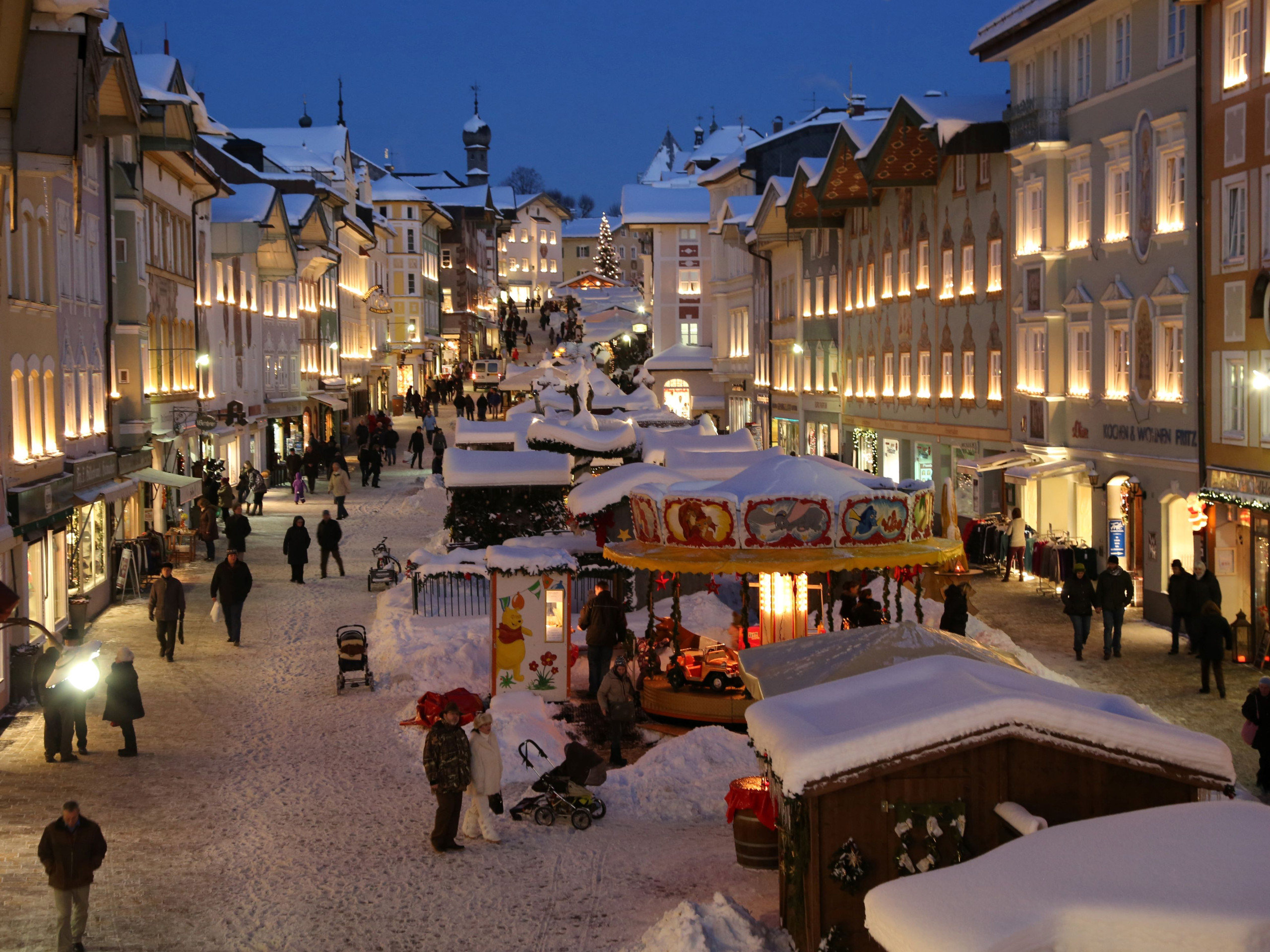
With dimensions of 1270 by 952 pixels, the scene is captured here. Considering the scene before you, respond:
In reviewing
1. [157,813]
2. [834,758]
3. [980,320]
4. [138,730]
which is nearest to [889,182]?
[980,320]

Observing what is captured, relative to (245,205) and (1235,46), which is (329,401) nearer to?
(245,205)

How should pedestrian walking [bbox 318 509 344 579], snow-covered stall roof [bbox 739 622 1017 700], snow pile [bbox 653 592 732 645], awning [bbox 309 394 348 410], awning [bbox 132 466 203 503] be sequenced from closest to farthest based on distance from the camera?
snow-covered stall roof [bbox 739 622 1017 700], snow pile [bbox 653 592 732 645], pedestrian walking [bbox 318 509 344 579], awning [bbox 132 466 203 503], awning [bbox 309 394 348 410]

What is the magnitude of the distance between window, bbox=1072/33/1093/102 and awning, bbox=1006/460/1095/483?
21.4 feet

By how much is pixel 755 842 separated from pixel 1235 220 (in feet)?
47.8

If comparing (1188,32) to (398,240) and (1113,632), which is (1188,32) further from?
(398,240)

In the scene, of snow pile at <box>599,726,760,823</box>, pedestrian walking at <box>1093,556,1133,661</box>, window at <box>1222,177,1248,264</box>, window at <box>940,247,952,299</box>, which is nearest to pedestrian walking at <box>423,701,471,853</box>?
snow pile at <box>599,726,760,823</box>

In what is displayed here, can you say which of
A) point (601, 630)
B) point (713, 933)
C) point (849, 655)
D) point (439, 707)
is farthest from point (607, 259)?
point (713, 933)

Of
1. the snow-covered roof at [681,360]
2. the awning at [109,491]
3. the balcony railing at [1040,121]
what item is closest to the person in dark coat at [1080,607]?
the balcony railing at [1040,121]

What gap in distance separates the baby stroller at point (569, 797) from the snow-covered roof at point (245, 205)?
33039 mm

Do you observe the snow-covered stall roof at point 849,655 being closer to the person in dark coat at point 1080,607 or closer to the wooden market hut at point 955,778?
the wooden market hut at point 955,778

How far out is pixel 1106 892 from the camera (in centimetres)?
694

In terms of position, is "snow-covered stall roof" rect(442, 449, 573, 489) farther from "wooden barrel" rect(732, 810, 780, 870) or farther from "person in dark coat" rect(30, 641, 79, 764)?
"wooden barrel" rect(732, 810, 780, 870)

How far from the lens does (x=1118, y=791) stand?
30.2ft

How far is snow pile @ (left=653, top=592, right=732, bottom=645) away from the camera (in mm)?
22672
